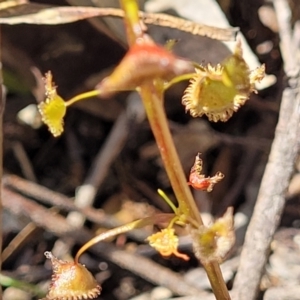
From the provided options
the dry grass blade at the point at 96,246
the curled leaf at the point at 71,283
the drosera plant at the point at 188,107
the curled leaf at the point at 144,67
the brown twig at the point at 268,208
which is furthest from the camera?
the dry grass blade at the point at 96,246

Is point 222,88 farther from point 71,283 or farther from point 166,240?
→ point 71,283

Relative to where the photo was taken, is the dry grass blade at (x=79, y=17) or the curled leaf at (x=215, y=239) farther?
the dry grass blade at (x=79, y=17)

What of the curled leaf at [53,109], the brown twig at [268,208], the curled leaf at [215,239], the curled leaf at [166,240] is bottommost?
the curled leaf at [215,239]

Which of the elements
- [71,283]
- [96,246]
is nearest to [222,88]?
[71,283]

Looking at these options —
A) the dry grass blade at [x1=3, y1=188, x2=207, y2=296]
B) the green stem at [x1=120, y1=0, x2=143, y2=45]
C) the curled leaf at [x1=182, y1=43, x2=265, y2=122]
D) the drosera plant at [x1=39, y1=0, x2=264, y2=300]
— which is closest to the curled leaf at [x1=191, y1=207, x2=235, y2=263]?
the drosera plant at [x1=39, y1=0, x2=264, y2=300]

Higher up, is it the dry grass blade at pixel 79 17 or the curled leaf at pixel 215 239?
the dry grass blade at pixel 79 17

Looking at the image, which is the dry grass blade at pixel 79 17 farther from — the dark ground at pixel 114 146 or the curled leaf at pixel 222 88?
the dark ground at pixel 114 146

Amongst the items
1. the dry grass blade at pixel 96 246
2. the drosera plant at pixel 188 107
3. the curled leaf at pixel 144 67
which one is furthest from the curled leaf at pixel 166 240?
the dry grass blade at pixel 96 246

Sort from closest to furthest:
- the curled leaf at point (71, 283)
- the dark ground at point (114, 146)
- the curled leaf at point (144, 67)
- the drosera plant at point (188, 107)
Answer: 1. the curled leaf at point (144, 67)
2. the drosera plant at point (188, 107)
3. the curled leaf at point (71, 283)
4. the dark ground at point (114, 146)
